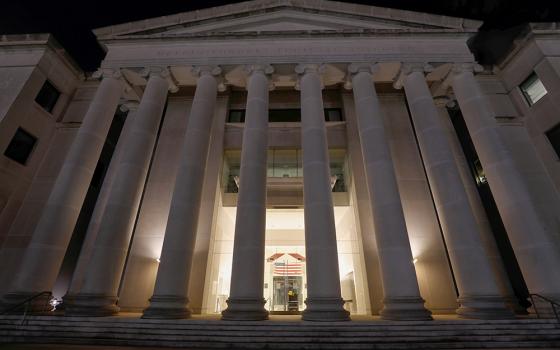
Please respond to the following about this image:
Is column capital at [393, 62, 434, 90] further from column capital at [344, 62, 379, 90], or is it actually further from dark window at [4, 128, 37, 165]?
dark window at [4, 128, 37, 165]

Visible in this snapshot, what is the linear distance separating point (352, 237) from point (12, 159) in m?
25.3

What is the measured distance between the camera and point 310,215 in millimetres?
15047

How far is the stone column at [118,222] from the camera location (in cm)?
1423

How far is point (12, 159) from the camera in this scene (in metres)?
20.5

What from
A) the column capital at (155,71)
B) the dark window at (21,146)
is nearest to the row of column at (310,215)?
the column capital at (155,71)

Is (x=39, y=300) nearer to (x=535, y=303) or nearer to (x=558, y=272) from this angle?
(x=535, y=303)

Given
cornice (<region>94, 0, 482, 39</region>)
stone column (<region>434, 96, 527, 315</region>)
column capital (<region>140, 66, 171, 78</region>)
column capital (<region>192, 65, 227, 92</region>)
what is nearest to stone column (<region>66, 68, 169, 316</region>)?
column capital (<region>140, 66, 171, 78</region>)

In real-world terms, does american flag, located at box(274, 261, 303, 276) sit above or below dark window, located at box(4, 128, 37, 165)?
below

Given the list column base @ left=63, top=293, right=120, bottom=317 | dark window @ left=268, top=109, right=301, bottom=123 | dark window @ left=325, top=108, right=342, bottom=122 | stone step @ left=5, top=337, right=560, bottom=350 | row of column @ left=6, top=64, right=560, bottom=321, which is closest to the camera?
Answer: stone step @ left=5, top=337, right=560, bottom=350

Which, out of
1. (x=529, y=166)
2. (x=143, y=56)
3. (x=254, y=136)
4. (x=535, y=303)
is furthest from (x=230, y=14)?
(x=535, y=303)

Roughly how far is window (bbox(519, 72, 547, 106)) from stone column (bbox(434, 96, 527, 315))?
5.07m

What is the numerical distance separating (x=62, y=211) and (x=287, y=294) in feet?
52.7

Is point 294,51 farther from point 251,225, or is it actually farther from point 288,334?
point 288,334

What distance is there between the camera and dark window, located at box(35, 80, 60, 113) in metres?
22.7
